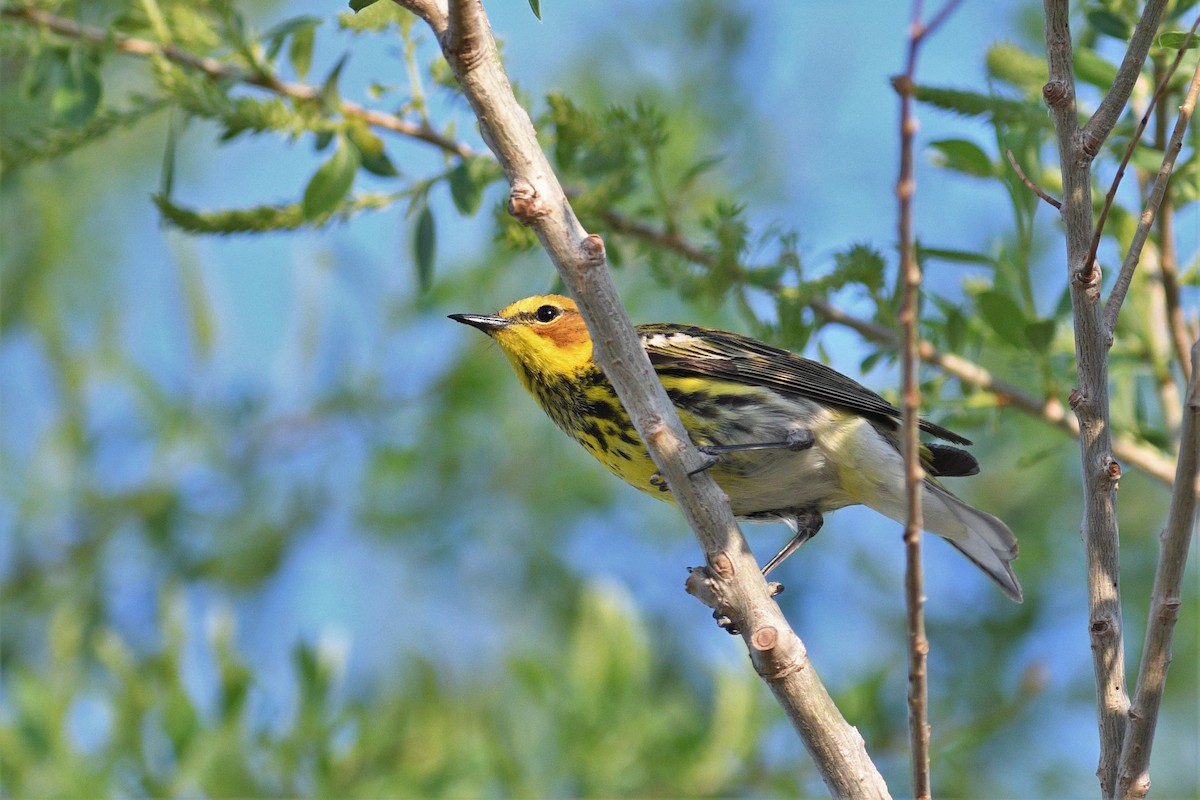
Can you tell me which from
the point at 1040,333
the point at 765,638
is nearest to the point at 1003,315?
the point at 1040,333

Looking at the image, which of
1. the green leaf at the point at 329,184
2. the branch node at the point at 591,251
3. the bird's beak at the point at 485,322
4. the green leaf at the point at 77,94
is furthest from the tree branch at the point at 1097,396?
the green leaf at the point at 77,94

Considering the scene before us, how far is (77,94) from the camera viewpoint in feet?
10.6

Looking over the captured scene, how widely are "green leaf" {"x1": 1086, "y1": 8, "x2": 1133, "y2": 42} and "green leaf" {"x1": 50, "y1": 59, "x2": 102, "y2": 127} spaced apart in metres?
2.51

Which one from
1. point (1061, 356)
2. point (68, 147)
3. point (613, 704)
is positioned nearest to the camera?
point (68, 147)

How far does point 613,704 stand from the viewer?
4.23 meters

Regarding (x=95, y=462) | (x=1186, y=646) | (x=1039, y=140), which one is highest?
(x=1186, y=646)

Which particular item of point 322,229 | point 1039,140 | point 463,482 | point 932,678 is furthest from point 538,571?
point 1039,140

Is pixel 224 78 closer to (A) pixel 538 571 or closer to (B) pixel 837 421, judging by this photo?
(B) pixel 837 421

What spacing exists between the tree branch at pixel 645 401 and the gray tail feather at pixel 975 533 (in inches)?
67.5

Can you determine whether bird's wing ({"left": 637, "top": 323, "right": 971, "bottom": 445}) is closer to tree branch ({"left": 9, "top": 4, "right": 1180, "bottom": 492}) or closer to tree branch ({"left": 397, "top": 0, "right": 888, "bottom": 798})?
tree branch ({"left": 9, "top": 4, "right": 1180, "bottom": 492})

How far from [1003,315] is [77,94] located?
7.95 ft

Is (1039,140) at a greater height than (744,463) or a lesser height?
greater

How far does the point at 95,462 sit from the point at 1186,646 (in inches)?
188

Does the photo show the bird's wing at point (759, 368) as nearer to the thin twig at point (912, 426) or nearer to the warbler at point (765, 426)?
the warbler at point (765, 426)
